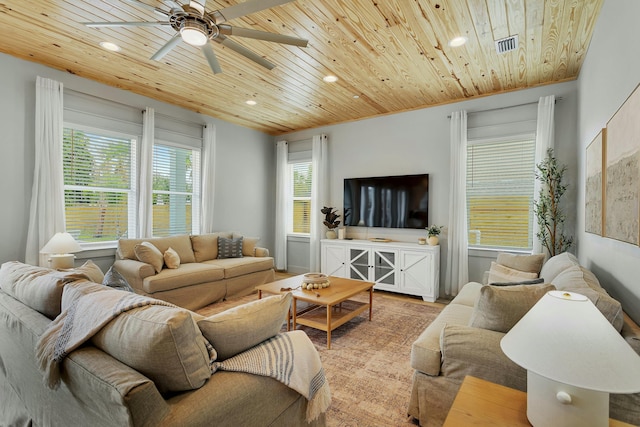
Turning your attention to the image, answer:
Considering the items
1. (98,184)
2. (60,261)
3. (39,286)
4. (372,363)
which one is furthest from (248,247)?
(39,286)

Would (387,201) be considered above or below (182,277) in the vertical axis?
above

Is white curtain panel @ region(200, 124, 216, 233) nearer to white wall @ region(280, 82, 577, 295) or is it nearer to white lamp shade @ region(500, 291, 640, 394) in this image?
white wall @ region(280, 82, 577, 295)

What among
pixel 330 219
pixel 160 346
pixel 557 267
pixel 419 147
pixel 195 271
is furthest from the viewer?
pixel 330 219

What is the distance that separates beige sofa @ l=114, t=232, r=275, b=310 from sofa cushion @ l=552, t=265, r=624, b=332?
358 centimetres

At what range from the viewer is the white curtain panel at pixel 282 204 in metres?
6.08

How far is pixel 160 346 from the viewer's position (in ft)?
3.28

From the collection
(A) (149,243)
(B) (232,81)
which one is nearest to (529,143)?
(B) (232,81)

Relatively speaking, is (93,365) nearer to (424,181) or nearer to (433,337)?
(433,337)

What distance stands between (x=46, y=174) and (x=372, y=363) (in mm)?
3962

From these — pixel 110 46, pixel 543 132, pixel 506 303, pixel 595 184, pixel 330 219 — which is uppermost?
pixel 110 46

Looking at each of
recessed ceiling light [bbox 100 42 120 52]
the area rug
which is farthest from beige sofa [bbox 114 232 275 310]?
recessed ceiling light [bbox 100 42 120 52]

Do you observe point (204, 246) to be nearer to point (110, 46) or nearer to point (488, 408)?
point (110, 46)

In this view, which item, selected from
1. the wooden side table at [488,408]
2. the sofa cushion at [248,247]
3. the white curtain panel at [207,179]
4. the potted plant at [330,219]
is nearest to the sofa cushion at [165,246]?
the white curtain panel at [207,179]

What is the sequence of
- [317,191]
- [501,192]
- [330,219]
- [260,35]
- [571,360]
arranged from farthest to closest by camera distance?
[317,191]
[330,219]
[501,192]
[260,35]
[571,360]
